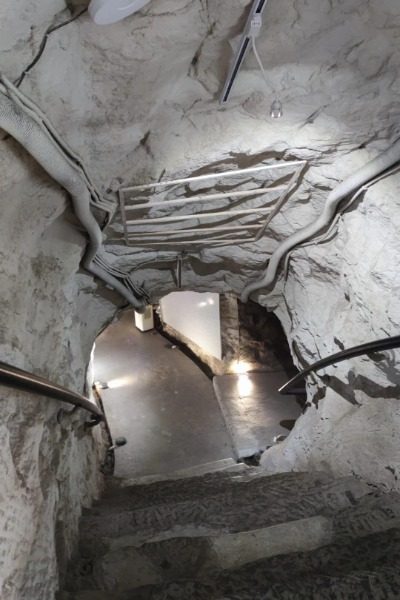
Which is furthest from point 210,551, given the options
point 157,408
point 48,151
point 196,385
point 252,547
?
point 196,385

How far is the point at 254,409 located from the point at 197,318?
2583 millimetres

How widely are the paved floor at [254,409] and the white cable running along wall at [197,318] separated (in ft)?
2.55

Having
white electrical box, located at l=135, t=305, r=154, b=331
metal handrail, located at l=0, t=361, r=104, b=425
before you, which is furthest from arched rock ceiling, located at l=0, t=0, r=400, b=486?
white electrical box, located at l=135, t=305, r=154, b=331

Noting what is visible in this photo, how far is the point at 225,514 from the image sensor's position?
92.6 inches

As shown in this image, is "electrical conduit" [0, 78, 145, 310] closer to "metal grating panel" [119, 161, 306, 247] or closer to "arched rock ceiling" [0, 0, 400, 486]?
"arched rock ceiling" [0, 0, 400, 486]

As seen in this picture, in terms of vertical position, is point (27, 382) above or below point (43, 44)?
below

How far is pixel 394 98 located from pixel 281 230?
137 cm

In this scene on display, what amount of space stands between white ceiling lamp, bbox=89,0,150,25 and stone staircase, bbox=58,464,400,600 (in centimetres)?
207

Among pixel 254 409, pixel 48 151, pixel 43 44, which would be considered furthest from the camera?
pixel 254 409

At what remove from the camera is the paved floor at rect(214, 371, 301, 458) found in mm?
5691

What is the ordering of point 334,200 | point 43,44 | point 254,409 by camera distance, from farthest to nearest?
point 254,409
point 334,200
point 43,44

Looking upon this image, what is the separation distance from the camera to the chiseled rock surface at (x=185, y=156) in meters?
1.58

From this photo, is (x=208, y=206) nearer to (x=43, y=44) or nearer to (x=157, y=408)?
(x=43, y=44)

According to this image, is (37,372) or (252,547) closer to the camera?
(252,547)
